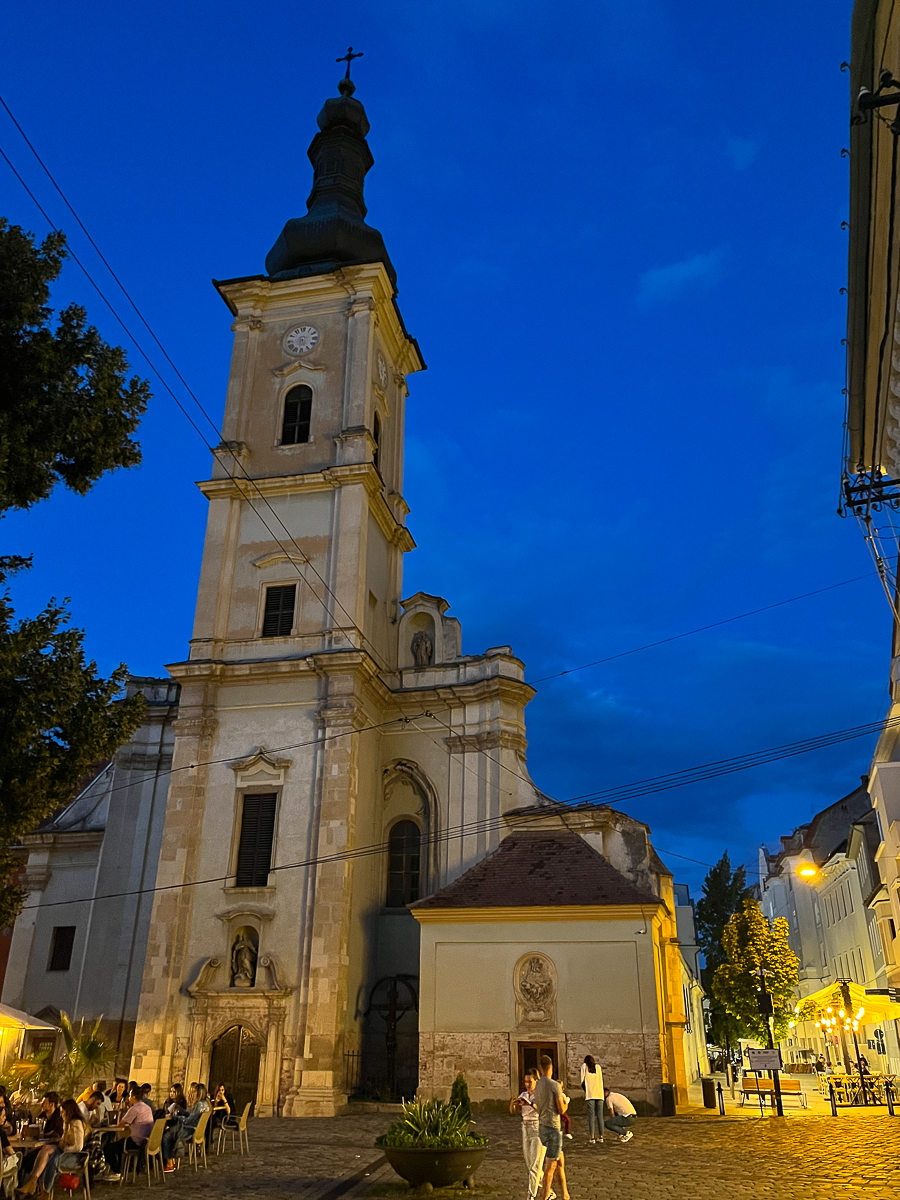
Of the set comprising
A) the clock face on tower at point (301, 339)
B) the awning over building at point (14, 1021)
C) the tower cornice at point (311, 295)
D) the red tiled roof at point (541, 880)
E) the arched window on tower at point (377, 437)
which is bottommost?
the awning over building at point (14, 1021)

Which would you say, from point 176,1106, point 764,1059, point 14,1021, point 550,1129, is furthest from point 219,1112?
point 764,1059

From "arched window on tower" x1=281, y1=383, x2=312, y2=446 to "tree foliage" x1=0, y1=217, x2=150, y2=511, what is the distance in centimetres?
1986

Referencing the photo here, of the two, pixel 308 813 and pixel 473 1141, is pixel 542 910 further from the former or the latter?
pixel 473 1141

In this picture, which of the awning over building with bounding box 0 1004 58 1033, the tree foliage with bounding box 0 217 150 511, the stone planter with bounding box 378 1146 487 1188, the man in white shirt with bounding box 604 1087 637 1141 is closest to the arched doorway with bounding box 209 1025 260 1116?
the awning over building with bounding box 0 1004 58 1033

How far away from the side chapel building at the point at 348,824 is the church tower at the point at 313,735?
0.07 metres

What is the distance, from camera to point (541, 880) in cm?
2548

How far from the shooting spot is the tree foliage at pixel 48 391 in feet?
39.6

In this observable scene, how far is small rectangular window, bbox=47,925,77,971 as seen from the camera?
28.8 meters

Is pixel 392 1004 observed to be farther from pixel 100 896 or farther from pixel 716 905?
pixel 716 905

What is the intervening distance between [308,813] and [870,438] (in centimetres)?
1836

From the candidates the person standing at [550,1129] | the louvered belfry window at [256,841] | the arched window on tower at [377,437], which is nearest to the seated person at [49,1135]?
the person standing at [550,1129]

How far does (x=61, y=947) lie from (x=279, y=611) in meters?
11.9

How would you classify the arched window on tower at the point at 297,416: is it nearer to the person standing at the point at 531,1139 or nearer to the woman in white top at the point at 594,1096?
the woman in white top at the point at 594,1096

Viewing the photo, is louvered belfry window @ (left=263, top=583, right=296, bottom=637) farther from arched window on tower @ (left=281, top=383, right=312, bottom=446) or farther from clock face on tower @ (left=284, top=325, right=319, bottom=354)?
clock face on tower @ (left=284, top=325, right=319, bottom=354)
